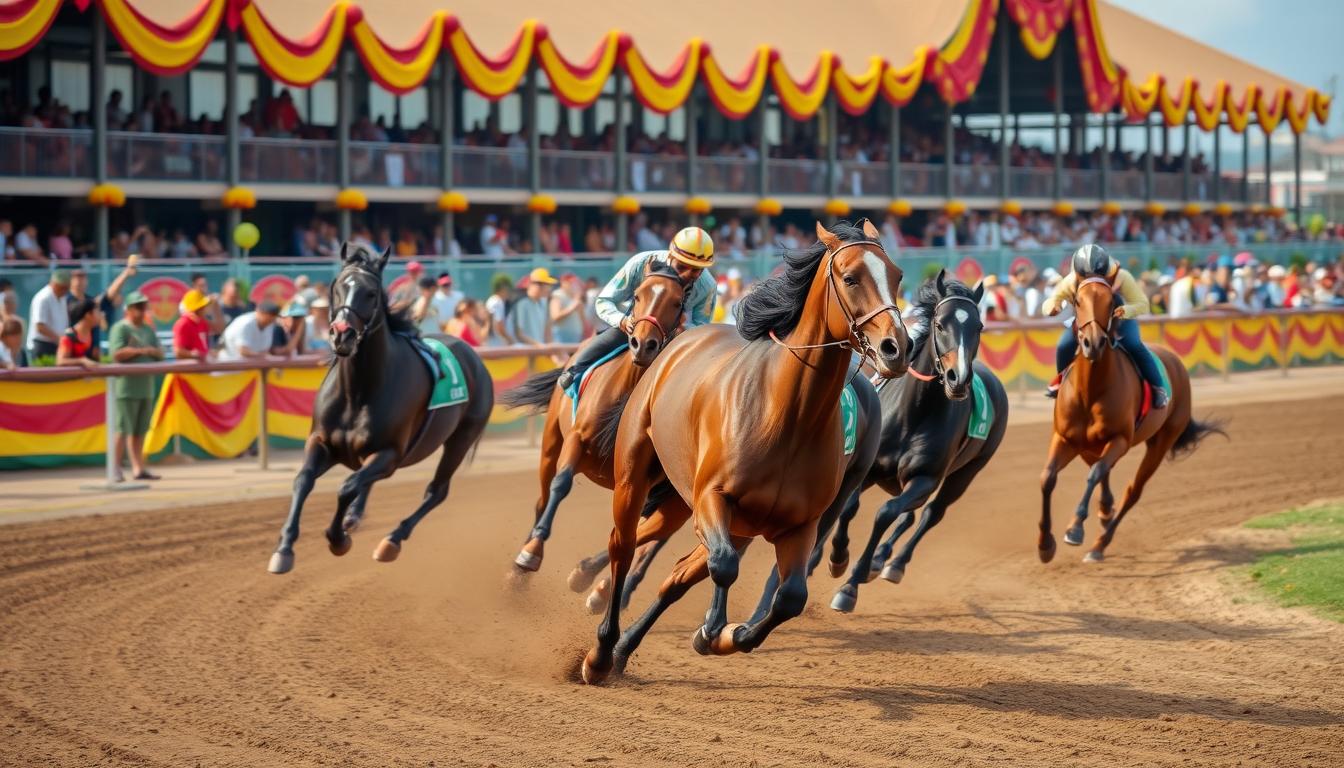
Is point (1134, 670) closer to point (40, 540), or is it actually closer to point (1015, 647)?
point (1015, 647)

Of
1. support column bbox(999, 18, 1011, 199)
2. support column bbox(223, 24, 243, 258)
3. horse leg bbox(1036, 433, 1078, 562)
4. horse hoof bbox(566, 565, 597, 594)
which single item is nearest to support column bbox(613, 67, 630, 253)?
support column bbox(223, 24, 243, 258)

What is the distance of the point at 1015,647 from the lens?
7898 mm

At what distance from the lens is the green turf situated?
350 inches

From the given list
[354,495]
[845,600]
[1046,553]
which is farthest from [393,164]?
[845,600]

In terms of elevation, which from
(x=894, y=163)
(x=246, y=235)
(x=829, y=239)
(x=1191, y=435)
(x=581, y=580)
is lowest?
(x=581, y=580)

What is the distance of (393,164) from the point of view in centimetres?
2667

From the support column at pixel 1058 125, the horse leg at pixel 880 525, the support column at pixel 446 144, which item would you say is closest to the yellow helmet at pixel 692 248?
the horse leg at pixel 880 525

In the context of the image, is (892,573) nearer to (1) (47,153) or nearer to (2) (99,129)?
(1) (47,153)

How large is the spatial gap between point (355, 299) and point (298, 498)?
1228 mm

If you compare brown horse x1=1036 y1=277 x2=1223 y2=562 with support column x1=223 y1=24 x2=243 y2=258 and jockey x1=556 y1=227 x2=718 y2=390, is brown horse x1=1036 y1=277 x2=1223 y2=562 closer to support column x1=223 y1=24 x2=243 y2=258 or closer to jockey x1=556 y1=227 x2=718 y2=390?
jockey x1=556 y1=227 x2=718 y2=390

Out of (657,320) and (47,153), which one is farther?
(47,153)

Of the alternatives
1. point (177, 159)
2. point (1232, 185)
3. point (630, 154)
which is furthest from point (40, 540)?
point (1232, 185)

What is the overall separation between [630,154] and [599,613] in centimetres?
2336

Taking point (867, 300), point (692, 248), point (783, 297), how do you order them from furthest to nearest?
1. point (692, 248)
2. point (783, 297)
3. point (867, 300)
